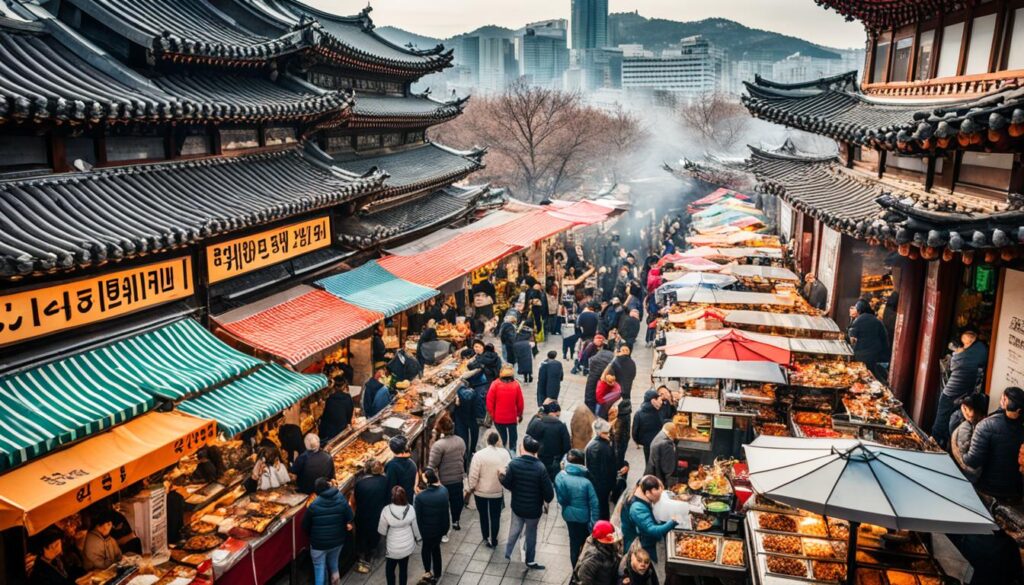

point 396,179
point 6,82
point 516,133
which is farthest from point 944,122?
point 516,133

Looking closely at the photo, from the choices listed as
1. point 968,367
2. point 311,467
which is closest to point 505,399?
point 311,467

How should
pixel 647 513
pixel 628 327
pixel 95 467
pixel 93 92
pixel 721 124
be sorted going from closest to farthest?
pixel 95 467 → pixel 647 513 → pixel 93 92 → pixel 628 327 → pixel 721 124

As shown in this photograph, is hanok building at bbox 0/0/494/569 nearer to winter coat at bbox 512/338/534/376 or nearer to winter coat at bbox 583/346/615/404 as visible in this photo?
winter coat at bbox 512/338/534/376

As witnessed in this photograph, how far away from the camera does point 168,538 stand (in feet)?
30.0

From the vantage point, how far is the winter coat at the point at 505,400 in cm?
1198

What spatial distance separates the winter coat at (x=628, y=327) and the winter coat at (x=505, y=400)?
545 centimetres

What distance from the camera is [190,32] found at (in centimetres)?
1371

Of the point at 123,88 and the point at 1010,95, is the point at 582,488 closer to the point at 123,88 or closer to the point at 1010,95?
the point at 1010,95

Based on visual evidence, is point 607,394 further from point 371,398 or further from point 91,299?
point 91,299

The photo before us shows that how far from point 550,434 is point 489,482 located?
132 cm

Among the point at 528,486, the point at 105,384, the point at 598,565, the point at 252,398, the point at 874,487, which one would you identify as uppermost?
the point at 105,384

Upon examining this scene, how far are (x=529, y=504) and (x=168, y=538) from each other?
14.7 ft

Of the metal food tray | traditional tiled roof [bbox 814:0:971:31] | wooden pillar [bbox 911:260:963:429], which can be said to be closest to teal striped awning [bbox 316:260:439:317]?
the metal food tray

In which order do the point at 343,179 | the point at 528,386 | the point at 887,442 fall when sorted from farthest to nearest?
the point at 528,386 → the point at 343,179 → the point at 887,442
